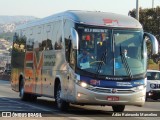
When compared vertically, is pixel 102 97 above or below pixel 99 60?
below

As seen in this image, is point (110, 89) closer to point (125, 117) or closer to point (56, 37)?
point (125, 117)

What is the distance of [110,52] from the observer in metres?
15.7

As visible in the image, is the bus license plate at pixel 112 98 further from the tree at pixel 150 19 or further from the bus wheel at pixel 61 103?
the tree at pixel 150 19

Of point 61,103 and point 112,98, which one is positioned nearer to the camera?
Result: point 112,98

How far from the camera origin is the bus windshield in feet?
50.9

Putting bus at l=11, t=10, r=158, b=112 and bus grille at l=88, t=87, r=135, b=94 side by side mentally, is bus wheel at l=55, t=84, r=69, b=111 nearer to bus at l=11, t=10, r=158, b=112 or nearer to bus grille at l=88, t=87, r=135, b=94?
bus at l=11, t=10, r=158, b=112

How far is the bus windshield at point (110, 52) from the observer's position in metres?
15.5

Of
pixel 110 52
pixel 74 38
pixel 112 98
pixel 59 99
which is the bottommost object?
pixel 59 99

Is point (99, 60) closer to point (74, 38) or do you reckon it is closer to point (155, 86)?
point (74, 38)

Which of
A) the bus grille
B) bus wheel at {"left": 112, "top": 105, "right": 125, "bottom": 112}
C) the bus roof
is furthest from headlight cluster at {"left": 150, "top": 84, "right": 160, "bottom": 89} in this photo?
the bus grille

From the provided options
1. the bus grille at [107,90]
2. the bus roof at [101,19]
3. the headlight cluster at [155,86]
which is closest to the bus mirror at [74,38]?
the bus roof at [101,19]

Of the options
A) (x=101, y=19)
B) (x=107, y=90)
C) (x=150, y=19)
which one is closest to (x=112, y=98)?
(x=107, y=90)

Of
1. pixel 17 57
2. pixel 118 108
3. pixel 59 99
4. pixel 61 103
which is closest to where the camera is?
pixel 61 103

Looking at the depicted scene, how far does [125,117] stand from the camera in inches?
605
